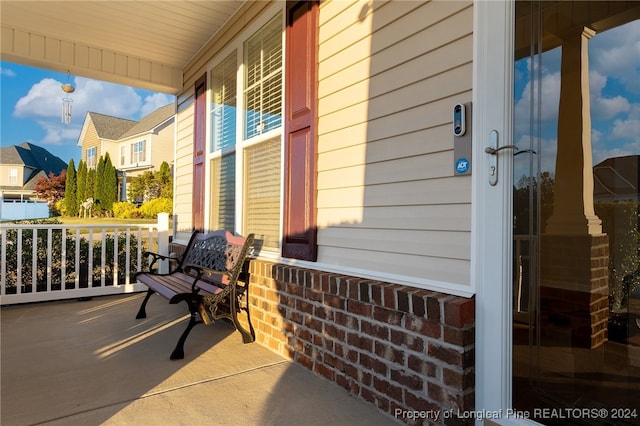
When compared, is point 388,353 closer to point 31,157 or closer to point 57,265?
point 57,265

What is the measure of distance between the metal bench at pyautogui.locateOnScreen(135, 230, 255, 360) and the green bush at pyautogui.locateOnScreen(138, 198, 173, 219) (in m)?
13.8

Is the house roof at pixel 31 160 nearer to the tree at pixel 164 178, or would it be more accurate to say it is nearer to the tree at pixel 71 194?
the tree at pixel 71 194

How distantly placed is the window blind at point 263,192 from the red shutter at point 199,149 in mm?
1166

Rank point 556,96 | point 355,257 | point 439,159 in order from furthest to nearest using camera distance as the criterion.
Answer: point 355,257
point 439,159
point 556,96

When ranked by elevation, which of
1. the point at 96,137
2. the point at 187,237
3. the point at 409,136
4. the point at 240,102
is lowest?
the point at 187,237

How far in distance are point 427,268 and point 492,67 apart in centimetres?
95

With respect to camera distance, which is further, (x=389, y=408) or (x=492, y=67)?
(x=389, y=408)

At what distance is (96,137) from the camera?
23969 mm

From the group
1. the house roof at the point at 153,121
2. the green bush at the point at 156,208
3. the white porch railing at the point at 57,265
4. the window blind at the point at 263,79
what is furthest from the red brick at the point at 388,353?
the house roof at the point at 153,121

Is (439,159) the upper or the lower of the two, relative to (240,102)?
lower

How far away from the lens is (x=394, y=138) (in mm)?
2076

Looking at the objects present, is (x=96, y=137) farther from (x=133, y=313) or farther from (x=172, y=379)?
(x=172, y=379)

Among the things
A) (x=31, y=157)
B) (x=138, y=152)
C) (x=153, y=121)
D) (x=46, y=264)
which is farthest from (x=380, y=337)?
(x=31, y=157)

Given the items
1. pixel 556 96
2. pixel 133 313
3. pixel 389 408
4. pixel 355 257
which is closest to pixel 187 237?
pixel 133 313
